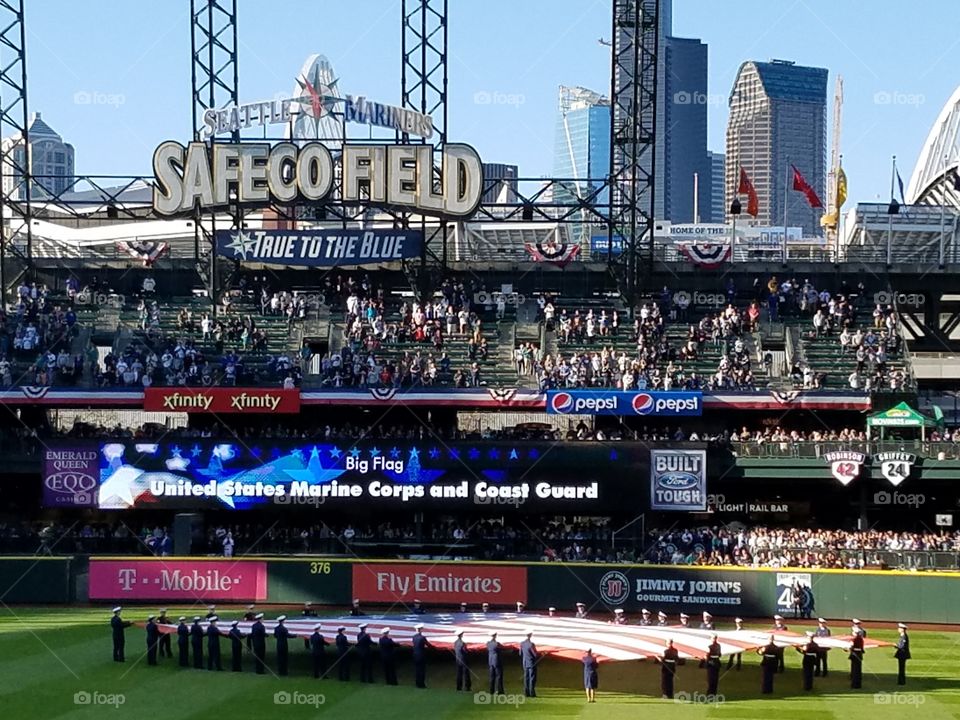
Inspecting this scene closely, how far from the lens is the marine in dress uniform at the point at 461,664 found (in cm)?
2759

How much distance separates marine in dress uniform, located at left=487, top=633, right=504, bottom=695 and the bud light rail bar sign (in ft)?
58.8

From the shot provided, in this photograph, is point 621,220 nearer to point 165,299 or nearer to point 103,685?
point 165,299

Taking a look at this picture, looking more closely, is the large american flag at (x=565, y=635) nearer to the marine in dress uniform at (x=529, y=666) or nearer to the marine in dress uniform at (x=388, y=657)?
the marine in dress uniform at (x=388, y=657)

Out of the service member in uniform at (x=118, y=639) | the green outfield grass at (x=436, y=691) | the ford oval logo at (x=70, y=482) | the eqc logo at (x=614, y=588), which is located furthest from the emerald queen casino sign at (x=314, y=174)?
the service member in uniform at (x=118, y=639)

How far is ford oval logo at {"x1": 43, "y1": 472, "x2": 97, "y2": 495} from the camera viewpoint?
45.6 metres

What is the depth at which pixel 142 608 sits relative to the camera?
40.2m

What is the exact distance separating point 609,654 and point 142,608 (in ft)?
57.3

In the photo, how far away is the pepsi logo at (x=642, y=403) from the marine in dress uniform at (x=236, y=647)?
717 inches

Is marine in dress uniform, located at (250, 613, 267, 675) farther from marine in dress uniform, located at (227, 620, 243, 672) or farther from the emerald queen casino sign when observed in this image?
the emerald queen casino sign

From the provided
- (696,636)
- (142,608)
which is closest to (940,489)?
(696,636)

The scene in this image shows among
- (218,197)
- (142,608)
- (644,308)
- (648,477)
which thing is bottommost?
(142,608)

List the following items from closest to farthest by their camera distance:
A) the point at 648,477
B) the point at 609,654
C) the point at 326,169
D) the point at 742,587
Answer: the point at 609,654, the point at 742,587, the point at 648,477, the point at 326,169

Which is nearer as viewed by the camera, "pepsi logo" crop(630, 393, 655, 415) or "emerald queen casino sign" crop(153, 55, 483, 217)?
"pepsi logo" crop(630, 393, 655, 415)

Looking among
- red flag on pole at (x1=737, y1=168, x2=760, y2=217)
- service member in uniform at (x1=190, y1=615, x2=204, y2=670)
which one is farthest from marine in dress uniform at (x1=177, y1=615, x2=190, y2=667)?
red flag on pole at (x1=737, y1=168, x2=760, y2=217)
